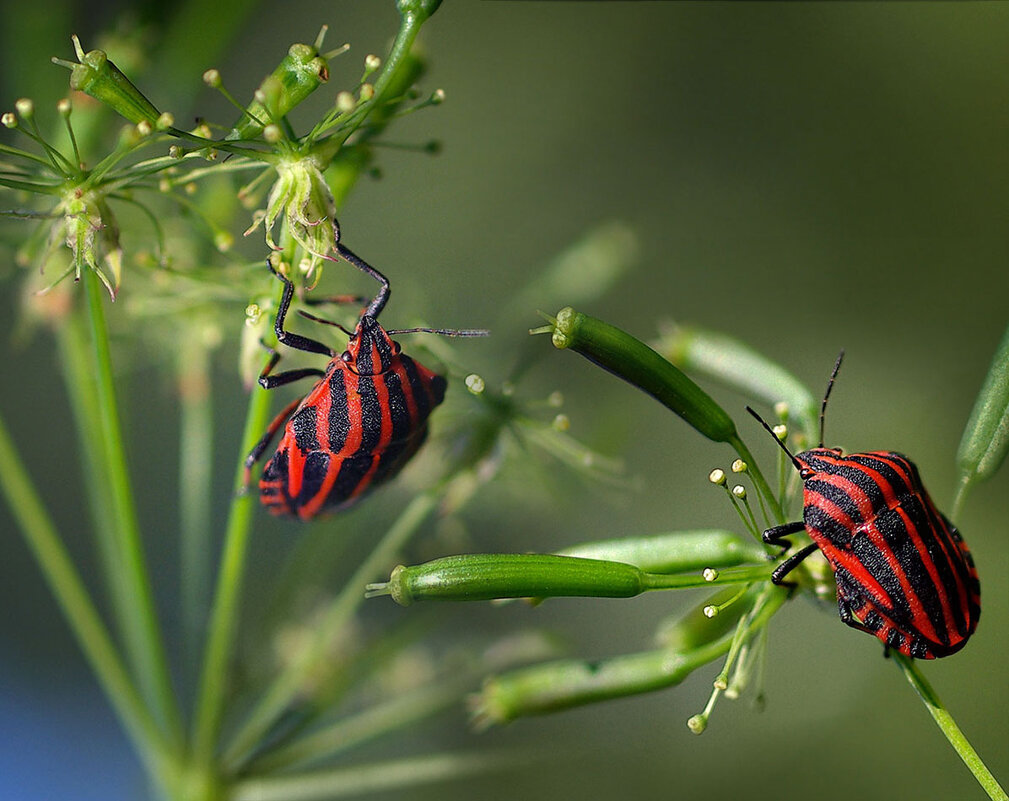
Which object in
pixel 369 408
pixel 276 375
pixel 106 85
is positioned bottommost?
pixel 369 408

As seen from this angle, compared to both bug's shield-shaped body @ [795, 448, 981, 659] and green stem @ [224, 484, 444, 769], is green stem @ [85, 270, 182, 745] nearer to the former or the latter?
green stem @ [224, 484, 444, 769]

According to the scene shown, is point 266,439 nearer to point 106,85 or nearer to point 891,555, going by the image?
point 106,85

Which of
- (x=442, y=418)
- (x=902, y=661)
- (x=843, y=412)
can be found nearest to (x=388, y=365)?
(x=442, y=418)

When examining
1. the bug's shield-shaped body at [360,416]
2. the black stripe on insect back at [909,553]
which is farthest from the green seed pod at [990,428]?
the bug's shield-shaped body at [360,416]

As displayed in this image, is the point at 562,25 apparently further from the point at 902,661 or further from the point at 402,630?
the point at 902,661

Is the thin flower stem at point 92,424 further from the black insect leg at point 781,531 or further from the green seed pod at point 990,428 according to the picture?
the green seed pod at point 990,428

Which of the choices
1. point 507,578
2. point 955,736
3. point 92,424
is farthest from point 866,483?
point 92,424
